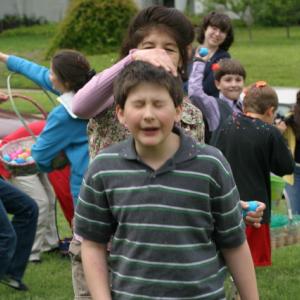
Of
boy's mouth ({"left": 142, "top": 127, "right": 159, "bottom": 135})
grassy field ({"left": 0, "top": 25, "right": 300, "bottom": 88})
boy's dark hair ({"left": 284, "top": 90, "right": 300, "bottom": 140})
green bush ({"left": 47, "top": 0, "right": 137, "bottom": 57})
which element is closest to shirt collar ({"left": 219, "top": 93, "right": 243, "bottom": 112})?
boy's dark hair ({"left": 284, "top": 90, "right": 300, "bottom": 140})

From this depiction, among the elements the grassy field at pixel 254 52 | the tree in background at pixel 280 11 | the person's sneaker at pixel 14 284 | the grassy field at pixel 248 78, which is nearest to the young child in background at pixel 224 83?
the grassy field at pixel 248 78

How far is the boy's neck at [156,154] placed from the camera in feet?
9.62

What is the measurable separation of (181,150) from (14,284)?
384cm

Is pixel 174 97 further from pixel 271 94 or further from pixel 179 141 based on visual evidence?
pixel 271 94

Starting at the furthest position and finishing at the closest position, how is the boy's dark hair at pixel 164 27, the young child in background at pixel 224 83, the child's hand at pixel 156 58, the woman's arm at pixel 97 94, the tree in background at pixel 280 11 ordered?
the tree in background at pixel 280 11
the young child in background at pixel 224 83
the boy's dark hair at pixel 164 27
the woman's arm at pixel 97 94
the child's hand at pixel 156 58

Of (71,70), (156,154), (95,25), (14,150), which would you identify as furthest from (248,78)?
(156,154)

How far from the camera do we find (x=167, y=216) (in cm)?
289

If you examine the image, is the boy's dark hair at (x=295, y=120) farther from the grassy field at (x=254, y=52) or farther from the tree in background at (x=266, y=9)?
the tree in background at (x=266, y=9)

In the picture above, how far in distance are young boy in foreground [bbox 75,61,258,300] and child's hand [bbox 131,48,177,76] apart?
0.05m

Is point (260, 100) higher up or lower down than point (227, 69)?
higher up

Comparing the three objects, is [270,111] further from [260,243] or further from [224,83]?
[224,83]

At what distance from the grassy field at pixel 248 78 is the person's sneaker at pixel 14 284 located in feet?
0.15

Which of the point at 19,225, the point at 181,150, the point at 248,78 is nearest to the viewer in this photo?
the point at 181,150

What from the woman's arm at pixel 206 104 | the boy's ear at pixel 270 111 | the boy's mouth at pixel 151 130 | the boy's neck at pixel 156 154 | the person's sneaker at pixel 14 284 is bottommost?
the person's sneaker at pixel 14 284
